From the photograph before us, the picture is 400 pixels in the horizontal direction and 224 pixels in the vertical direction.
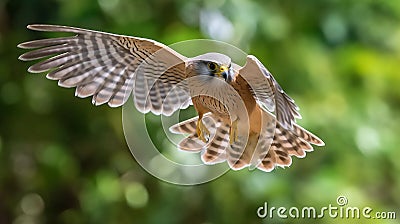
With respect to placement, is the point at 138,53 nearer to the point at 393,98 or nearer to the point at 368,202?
the point at 368,202

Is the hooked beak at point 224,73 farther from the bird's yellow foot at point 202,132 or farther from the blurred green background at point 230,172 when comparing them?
the blurred green background at point 230,172

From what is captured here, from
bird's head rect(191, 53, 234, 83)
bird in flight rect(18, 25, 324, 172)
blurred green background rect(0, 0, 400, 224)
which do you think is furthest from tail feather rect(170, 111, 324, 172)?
blurred green background rect(0, 0, 400, 224)

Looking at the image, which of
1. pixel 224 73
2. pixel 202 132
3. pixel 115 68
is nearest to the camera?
pixel 224 73

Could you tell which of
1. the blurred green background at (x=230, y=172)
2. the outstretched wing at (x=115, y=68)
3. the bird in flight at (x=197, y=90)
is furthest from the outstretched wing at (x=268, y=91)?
the blurred green background at (x=230, y=172)

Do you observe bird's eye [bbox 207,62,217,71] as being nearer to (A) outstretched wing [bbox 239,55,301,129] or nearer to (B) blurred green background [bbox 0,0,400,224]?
(A) outstretched wing [bbox 239,55,301,129]

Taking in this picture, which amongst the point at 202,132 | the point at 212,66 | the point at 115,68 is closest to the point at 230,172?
the point at 115,68

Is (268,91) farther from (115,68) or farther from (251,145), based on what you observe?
(115,68)

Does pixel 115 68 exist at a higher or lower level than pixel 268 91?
higher

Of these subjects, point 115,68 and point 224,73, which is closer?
point 224,73
